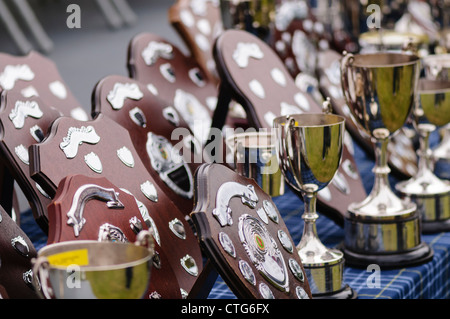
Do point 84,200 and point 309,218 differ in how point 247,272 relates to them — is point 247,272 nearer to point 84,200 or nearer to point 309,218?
point 84,200

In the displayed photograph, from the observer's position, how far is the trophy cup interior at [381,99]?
1275 mm

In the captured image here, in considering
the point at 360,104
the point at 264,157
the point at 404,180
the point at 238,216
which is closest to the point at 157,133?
the point at 264,157

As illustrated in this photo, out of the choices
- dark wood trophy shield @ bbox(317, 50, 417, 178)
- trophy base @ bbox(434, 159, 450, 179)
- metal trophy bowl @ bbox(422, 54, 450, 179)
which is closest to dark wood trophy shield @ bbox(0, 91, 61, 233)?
dark wood trophy shield @ bbox(317, 50, 417, 178)

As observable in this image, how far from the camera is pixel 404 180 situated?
5.66 ft

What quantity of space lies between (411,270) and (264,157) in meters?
0.34

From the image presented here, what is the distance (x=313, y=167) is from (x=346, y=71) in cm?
28

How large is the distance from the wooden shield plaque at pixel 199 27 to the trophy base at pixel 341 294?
746mm

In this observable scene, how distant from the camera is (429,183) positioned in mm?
1544

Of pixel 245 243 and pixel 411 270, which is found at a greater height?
pixel 245 243

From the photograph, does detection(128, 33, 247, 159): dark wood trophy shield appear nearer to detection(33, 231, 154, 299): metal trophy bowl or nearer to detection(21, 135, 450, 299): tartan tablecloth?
detection(21, 135, 450, 299): tartan tablecloth

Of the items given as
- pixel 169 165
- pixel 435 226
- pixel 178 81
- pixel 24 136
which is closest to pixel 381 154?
pixel 435 226

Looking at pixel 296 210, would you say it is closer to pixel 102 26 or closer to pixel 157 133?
pixel 157 133

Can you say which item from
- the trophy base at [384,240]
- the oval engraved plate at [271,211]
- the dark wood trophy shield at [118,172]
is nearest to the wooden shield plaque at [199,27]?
the trophy base at [384,240]

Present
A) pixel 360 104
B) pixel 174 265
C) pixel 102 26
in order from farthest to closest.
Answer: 1. pixel 102 26
2. pixel 360 104
3. pixel 174 265
